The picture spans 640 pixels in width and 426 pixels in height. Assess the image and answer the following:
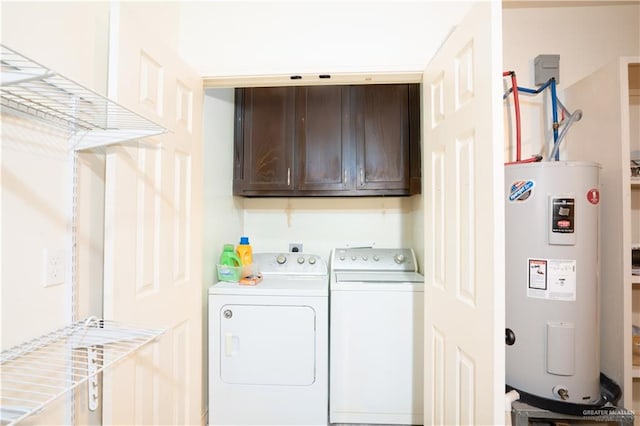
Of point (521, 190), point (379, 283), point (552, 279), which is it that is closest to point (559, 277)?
point (552, 279)

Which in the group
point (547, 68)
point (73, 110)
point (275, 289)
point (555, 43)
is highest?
point (555, 43)

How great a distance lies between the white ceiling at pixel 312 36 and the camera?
1.45 meters

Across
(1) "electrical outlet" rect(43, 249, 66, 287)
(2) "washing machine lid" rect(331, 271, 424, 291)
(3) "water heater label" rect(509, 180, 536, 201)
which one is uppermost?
(3) "water heater label" rect(509, 180, 536, 201)

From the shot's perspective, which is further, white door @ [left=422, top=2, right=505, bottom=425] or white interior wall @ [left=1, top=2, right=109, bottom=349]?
white door @ [left=422, top=2, right=505, bottom=425]

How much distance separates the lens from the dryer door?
178 centimetres

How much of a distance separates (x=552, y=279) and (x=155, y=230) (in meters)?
1.74

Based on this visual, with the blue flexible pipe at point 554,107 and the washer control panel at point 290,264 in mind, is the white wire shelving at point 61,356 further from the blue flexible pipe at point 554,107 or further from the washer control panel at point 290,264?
the blue flexible pipe at point 554,107

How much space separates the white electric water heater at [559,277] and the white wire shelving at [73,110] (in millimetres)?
1600

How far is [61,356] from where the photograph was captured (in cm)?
92

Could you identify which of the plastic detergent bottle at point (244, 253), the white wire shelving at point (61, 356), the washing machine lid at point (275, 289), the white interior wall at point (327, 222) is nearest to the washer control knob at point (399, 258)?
the white interior wall at point (327, 222)

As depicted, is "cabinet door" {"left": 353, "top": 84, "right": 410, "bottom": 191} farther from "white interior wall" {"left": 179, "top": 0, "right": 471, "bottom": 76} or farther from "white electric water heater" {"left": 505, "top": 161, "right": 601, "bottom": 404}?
"white electric water heater" {"left": 505, "top": 161, "right": 601, "bottom": 404}

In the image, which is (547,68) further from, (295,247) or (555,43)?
(295,247)

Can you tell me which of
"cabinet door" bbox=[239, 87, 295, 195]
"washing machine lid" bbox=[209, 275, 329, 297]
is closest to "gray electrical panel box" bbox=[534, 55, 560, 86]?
"cabinet door" bbox=[239, 87, 295, 195]

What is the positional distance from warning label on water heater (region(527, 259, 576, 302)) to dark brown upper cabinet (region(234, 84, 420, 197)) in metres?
0.98
